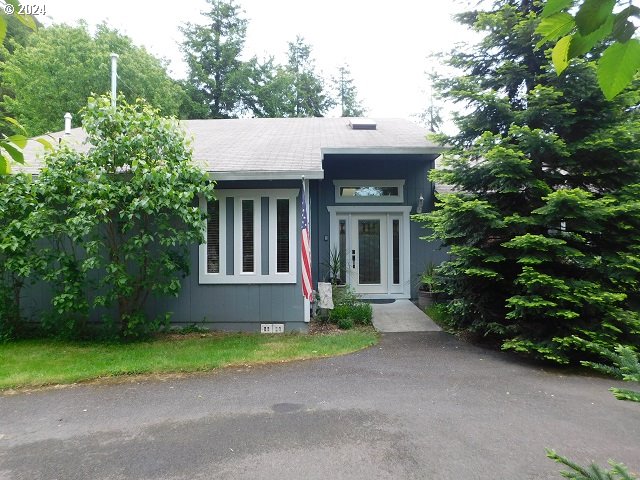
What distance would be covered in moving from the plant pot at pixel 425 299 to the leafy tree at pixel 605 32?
29.3 ft

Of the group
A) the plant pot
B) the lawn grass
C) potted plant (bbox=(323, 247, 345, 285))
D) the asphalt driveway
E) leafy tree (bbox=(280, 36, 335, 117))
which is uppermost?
leafy tree (bbox=(280, 36, 335, 117))

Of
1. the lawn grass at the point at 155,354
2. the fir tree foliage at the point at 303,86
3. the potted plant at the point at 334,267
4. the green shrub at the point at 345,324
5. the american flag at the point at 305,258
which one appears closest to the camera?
the lawn grass at the point at 155,354

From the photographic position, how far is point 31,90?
799 inches

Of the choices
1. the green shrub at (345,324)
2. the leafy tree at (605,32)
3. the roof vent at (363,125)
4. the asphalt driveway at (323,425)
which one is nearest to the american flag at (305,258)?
the green shrub at (345,324)

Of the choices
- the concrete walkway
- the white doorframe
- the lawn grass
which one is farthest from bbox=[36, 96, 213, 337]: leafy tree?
the white doorframe

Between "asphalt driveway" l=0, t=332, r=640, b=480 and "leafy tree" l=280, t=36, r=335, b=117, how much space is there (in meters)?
28.4

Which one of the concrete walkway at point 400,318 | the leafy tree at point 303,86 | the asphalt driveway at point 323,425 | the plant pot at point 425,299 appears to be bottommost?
the asphalt driveway at point 323,425

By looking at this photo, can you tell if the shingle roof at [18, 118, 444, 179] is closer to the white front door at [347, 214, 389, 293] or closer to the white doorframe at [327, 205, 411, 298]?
the white doorframe at [327, 205, 411, 298]

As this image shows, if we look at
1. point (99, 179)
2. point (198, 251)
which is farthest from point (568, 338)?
point (99, 179)

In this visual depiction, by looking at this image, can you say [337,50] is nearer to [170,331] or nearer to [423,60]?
[423,60]

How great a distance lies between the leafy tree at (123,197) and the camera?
630 cm

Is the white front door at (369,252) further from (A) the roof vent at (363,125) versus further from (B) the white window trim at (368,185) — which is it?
(A) the roof vent at (363,125)

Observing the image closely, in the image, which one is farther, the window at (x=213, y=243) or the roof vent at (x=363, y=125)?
the roof vent at (x=363, y=125)

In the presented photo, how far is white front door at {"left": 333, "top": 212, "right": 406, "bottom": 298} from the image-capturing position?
10.6 metres
